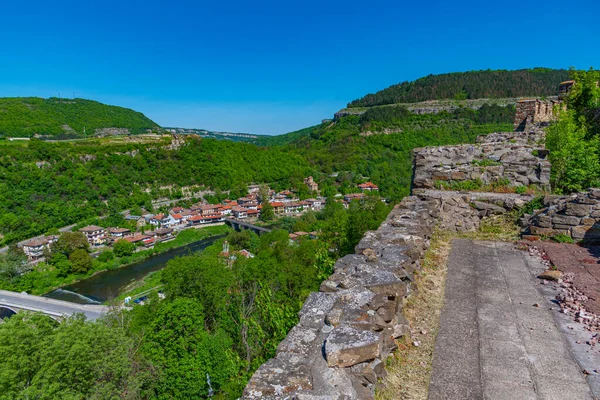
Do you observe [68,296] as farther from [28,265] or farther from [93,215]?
[93,215]

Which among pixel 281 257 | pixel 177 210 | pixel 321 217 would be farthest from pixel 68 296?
pixel 321 217

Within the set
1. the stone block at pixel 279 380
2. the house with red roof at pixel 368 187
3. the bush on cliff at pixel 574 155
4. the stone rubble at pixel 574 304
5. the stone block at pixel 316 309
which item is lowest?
the house with red roof at pixel 368 187

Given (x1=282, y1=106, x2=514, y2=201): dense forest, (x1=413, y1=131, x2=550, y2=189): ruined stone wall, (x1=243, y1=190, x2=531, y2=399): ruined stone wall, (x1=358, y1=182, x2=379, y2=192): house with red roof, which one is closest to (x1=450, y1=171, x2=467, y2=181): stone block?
(x1=413, y1=131, x2=550, y2=189): ruined stone wall

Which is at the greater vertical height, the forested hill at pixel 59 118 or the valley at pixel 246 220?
the forested hill at pixel 59 118

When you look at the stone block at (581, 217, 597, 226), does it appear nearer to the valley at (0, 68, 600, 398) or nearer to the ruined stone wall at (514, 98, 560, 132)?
the valley at (0, 68, 600, 398)

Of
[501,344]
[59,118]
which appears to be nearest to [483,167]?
[501,344]

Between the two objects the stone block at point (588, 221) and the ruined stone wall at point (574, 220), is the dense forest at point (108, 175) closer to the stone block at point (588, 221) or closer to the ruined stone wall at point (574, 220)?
the ruined stone wall at point (574, 220)

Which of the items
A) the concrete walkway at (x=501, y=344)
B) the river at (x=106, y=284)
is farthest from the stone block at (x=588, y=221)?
the river at (x=106, y=284)
